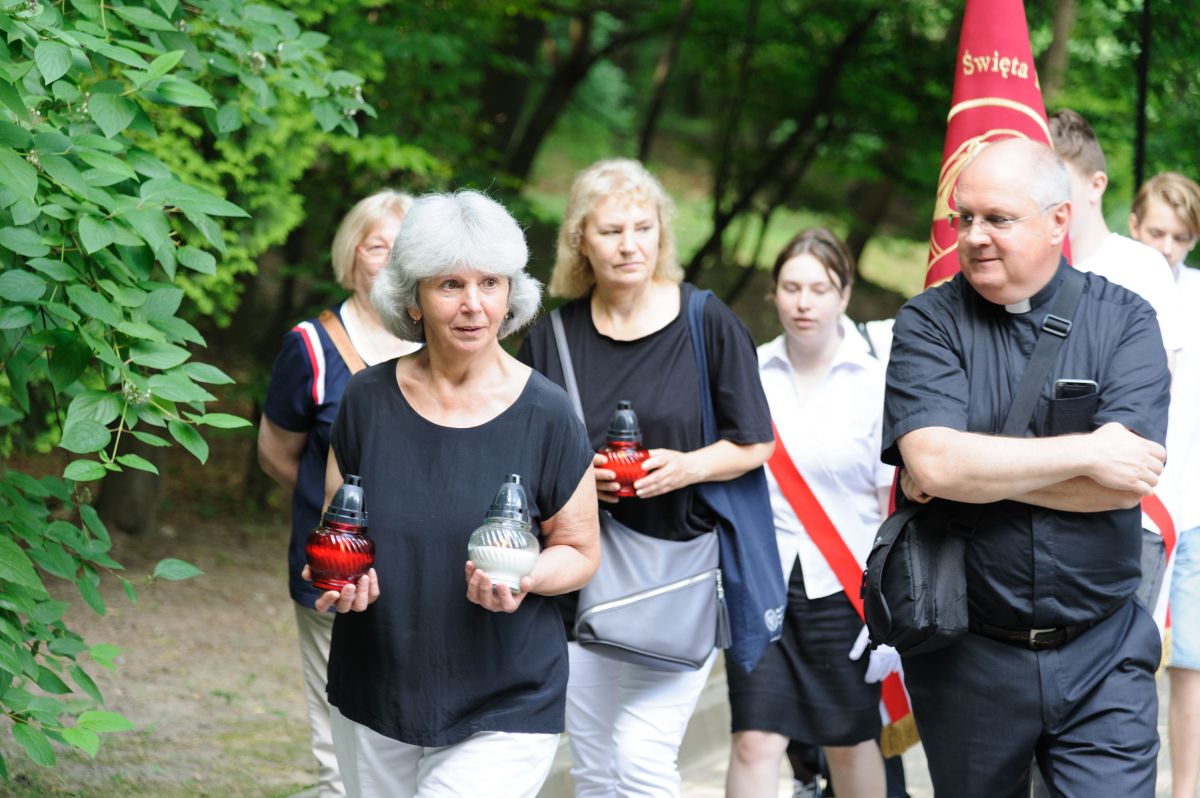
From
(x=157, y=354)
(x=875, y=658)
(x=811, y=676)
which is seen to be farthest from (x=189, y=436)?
(x=875, y=658)

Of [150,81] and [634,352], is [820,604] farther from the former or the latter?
[150,81]

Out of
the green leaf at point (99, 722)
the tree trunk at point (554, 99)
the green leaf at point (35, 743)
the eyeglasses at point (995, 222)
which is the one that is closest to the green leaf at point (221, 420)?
the green leaf at point (99, 722)

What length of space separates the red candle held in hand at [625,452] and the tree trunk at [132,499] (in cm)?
531

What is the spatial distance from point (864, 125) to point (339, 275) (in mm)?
8967

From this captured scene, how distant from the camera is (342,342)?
3703 mm

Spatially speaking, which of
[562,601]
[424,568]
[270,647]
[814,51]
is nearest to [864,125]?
[814,51]

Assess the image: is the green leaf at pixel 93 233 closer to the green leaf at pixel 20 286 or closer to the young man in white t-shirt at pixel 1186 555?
the green leaf at pixel 20 286

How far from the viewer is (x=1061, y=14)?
7.17m

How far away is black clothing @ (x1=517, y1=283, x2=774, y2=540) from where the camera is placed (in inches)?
136

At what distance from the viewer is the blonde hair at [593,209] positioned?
3.64 metres

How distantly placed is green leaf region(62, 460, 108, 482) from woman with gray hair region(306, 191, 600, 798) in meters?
0.57

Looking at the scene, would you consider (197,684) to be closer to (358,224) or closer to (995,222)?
(358,224)

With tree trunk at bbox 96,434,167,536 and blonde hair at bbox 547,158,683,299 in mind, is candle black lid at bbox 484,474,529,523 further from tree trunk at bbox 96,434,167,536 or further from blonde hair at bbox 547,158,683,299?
tree trunk at bbox 96,434,167,536

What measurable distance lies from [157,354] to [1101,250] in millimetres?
2837
